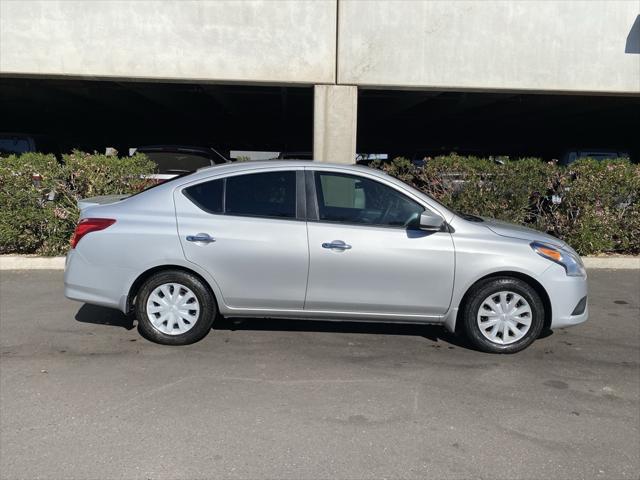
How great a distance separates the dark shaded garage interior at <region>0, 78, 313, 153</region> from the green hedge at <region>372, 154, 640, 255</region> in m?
5.28

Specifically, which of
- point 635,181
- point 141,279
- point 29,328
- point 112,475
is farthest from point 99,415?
point 635,181

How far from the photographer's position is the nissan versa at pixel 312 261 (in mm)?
4703

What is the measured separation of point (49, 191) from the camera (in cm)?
785

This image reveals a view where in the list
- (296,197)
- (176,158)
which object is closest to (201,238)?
(296,197)

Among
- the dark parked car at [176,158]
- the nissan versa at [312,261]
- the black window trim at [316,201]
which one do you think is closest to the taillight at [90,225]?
the nissan versa at [312,261]

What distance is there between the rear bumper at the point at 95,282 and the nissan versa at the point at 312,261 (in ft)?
0.03

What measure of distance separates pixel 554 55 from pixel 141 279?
7292mm

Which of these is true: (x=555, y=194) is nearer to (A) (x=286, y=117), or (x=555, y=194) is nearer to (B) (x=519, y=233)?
(B) (x=519, y=233)

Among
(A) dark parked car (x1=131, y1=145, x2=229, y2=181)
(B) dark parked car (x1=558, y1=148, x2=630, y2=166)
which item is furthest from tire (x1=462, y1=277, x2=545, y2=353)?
(B) dark parked car (x1=558, y1=148, x2=630, y2=166)

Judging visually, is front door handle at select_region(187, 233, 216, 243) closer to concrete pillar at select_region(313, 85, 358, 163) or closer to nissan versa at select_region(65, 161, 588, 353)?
nissan versa at select_region(65, 161, 588, 353)

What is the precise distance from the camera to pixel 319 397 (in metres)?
3.96

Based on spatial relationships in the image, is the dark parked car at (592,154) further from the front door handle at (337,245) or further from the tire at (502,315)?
the front door handle at (337,245)

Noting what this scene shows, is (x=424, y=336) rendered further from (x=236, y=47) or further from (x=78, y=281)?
(x=236, y=47)

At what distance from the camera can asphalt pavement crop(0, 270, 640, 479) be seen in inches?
125
